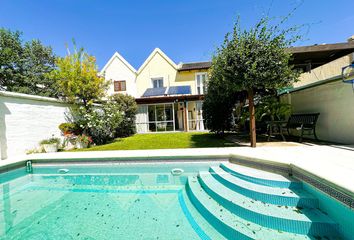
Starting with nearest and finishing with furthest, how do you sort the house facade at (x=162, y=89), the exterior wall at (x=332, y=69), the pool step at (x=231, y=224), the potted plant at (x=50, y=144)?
the pool step at (x=231, y=224), the potted plant at (x=50, y=144), the exterior wall at (x=332, y=69), the house facade at (x=162, y=89)

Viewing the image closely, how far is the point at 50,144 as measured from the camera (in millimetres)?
8812

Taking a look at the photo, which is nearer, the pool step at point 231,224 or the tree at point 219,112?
the pool step at point 231,224

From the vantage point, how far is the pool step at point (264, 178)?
3.50m

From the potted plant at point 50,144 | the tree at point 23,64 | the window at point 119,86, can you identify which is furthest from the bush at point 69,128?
the tree at point 23,64

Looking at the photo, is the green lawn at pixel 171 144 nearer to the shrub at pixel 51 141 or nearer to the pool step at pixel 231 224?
the shrub at pixel 51 141

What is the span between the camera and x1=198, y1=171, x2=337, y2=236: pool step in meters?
2.46

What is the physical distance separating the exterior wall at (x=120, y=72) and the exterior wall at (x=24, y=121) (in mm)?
10605

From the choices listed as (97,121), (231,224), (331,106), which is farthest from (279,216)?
(97,121)

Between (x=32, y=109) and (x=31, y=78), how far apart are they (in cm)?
1791

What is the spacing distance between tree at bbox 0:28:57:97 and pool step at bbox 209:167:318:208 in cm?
2324

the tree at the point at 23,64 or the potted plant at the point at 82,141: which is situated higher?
the tree at the point at 23,64

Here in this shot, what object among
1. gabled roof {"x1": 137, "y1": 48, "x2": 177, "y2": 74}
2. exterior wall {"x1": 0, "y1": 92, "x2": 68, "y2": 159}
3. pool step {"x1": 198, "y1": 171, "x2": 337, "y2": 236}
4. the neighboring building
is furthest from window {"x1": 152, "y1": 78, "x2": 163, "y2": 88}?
pool step {"x1": 198, "y1": 171, "x2": 337, "y2": 236}

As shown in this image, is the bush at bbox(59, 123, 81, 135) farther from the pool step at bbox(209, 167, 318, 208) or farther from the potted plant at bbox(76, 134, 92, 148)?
the pool step at bbox(209, 167, 318, 208)

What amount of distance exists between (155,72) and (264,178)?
18.6 m
